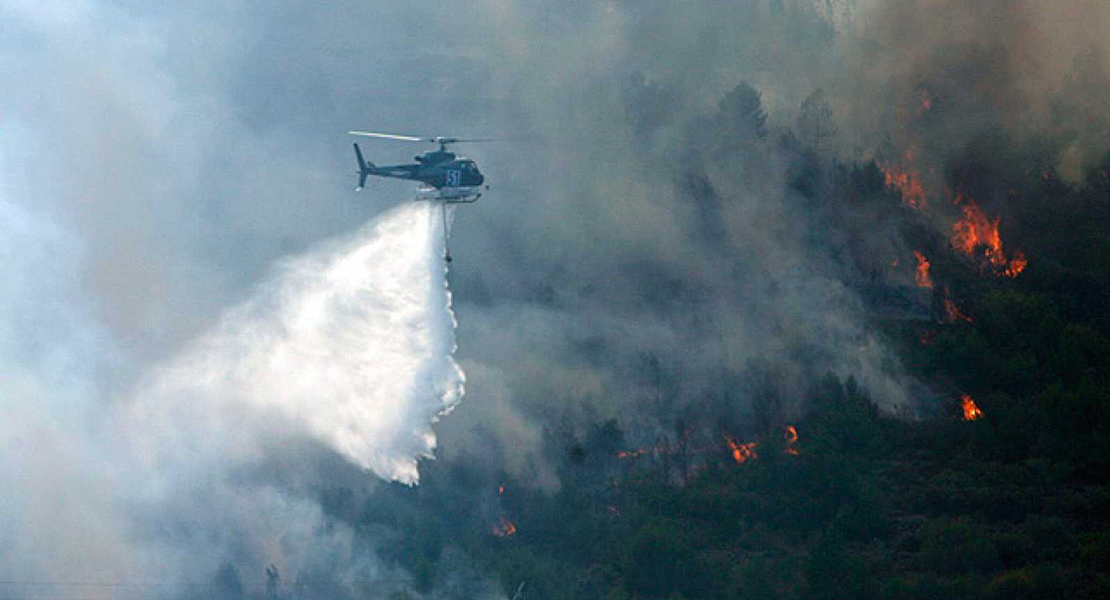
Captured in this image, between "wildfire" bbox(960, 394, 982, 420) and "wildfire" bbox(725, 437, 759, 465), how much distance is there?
1661 centimetres

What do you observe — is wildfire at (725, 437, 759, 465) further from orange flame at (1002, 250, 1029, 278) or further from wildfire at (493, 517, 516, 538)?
orange flame at (1002, 250, 1029, 278)

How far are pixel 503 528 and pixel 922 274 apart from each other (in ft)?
141

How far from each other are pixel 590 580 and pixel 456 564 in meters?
9.01

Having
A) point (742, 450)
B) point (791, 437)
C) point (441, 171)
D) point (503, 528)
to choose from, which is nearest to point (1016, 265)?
point (791, 437)

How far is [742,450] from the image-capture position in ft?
344

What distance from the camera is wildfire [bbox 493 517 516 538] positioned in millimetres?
97000

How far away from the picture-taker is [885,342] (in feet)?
359

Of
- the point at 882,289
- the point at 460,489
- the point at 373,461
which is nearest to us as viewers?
the point at 373,461

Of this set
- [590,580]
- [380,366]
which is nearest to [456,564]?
[590,580]

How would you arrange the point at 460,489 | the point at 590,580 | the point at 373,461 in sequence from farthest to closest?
the point at 460,489, the point at 590,580, the point at 373,461

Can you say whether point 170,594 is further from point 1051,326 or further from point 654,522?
point 1051,326

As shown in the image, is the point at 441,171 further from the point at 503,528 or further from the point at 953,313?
the point at 953,313

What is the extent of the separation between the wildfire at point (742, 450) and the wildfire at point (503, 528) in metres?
18.3

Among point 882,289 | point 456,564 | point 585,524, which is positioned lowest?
point 456,564
